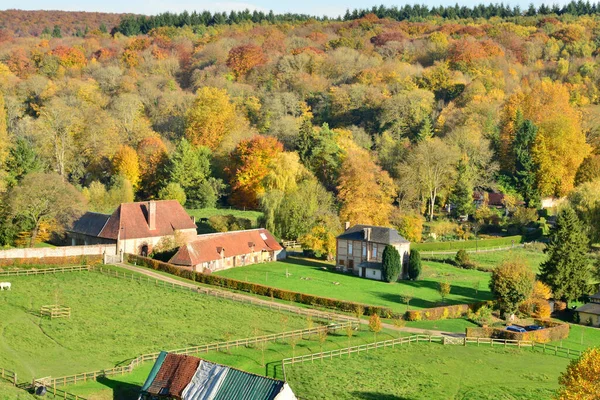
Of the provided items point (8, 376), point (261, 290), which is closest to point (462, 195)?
point (261, 290)

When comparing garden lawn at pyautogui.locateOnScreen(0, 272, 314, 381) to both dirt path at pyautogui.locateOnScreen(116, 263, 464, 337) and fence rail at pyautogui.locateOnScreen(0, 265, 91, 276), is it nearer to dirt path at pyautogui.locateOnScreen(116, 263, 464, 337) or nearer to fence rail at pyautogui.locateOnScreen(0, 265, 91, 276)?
fence rail at pyautogui.locateOnScreen(0, 265, 91, 276)

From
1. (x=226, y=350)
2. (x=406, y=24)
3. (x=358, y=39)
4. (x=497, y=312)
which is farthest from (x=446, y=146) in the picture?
(x=406, y=24)

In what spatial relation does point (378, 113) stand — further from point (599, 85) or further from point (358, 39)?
point (358, 39)

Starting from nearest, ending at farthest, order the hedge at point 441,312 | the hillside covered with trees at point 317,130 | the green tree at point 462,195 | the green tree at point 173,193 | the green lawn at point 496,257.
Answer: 1. the hedge at point 441,312
2. the green lawn at point 496,257
3. the hillside covered with trees at point 317,130
4. the green tree at point 173,193
5. the green tree at point 462,195

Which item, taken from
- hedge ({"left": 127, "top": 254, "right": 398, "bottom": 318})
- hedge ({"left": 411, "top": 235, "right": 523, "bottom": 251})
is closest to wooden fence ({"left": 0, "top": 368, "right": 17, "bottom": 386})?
hedge ({"left": 127, "top": 254, "right": 398, "bottom": 318})

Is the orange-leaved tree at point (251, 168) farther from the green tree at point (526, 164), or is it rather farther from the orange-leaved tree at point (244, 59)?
the orange-leaved tree at point (244, 59)

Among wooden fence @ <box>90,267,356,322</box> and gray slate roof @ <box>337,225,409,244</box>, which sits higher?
gray slate roof @ <box>337,225,409,244</box>

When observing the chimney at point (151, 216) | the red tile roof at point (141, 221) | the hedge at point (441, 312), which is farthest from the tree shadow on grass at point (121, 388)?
the chimney at point (151, 216)
